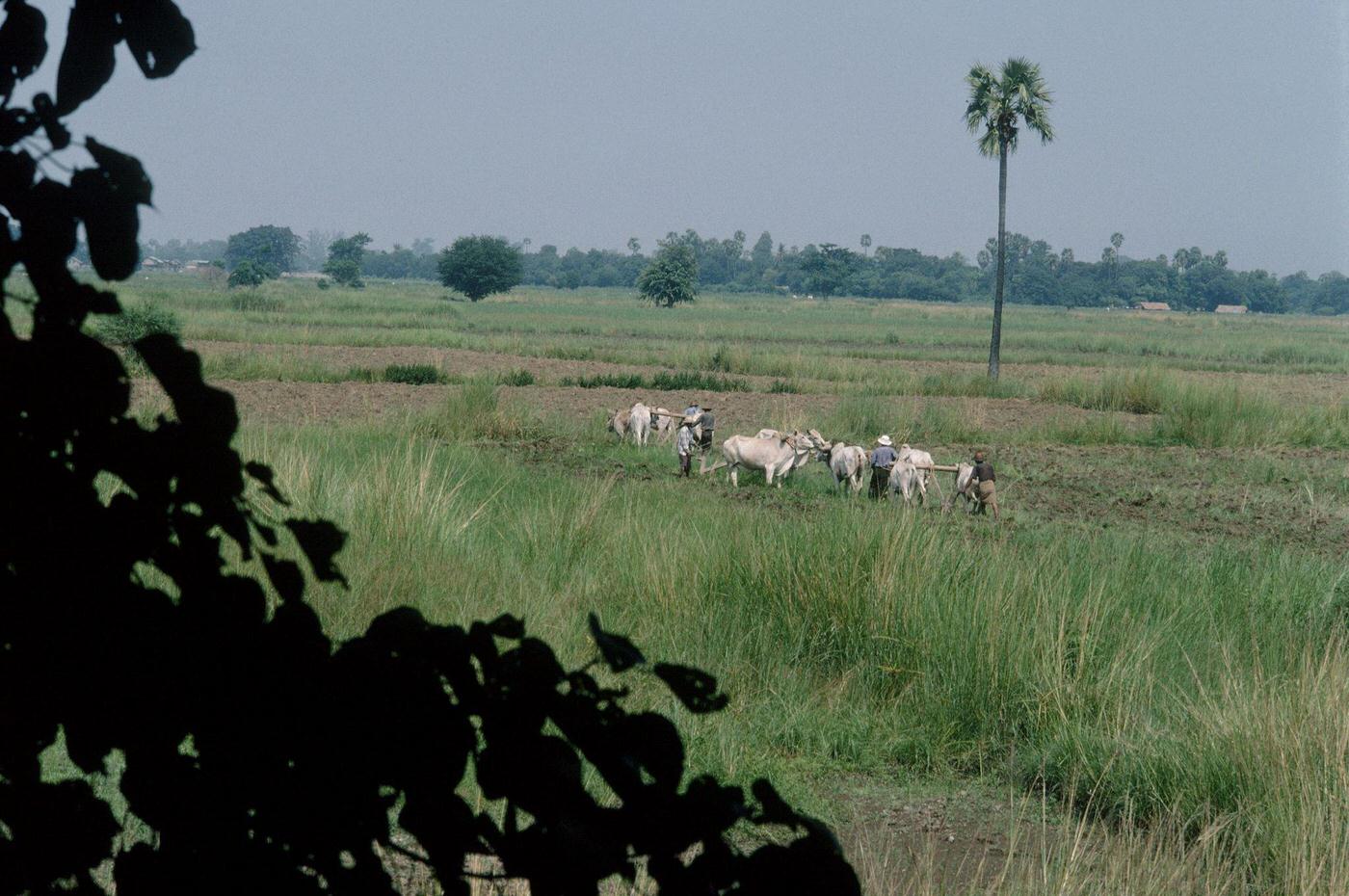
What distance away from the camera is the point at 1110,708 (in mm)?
5637

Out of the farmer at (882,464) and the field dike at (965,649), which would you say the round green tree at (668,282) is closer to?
the farmer at (882,464)

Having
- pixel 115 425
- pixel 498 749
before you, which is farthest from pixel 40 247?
pixel 498 749

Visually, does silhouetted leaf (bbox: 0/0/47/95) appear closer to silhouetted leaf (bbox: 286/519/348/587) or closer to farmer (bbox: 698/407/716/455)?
silhouetted leaf (bbox: 286/519/348/587)

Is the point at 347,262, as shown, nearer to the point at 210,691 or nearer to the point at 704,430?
the point at 704,430

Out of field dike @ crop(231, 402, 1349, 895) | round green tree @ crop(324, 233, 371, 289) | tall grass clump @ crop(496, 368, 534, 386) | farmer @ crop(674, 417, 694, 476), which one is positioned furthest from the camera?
round green tree @ crop(324, 233, 371, 289)

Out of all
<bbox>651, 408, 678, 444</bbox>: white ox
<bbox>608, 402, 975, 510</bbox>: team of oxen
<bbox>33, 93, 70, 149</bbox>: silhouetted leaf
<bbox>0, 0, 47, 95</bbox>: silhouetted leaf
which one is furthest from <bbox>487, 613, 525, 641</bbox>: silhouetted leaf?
<bbox>651, 408, 678, 444</bbox>: white ox

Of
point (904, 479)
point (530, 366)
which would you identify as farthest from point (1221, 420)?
point (530, 366)

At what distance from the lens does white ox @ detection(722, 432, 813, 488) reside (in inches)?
536

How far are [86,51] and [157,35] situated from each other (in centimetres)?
7

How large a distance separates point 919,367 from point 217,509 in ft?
126

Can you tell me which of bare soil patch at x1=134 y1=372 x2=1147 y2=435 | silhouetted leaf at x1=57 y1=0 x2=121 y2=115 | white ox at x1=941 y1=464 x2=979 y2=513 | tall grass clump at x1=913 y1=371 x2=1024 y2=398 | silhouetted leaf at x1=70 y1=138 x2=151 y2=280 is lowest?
A: bare soil patch at x1=134 y1=372 x2=1147 y2=435

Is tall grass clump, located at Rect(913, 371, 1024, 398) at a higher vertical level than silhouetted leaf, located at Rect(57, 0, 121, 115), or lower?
lower

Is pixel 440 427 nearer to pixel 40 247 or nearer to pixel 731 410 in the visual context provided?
pixel 731 410

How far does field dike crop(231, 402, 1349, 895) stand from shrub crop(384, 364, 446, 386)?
1651 cm
